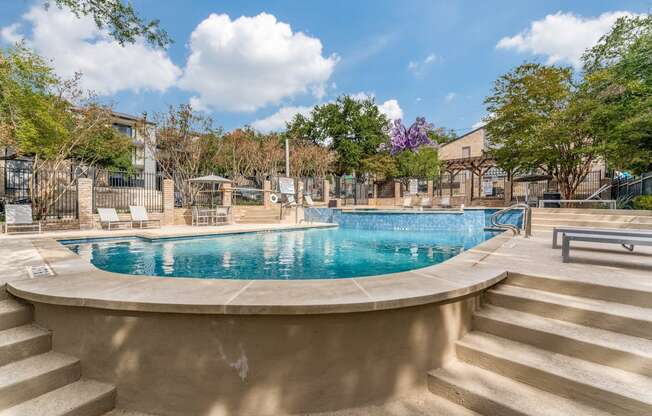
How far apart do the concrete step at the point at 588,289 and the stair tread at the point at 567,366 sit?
0.81 metres

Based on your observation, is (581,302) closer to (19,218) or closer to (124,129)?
(19,218)

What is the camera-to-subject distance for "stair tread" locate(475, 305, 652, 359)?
2.23 m

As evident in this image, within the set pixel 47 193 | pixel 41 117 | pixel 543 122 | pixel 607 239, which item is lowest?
pixel 607 239

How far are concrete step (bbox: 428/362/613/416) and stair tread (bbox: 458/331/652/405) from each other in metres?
0.16

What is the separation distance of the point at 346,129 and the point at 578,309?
102ft

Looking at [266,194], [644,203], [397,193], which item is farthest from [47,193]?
[397,193]

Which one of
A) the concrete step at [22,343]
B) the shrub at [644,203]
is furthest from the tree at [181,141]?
the shrub at [644,203]

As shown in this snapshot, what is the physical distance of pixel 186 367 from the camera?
2086 mm

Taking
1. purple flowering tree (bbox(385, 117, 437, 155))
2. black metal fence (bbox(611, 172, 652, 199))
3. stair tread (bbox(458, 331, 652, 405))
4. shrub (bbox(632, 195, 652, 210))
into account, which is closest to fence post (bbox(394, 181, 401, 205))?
purple flowering tree (bbox(385, 117, 437, 155))

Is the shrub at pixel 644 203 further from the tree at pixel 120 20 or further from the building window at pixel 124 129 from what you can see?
the building window at pixel 124 129

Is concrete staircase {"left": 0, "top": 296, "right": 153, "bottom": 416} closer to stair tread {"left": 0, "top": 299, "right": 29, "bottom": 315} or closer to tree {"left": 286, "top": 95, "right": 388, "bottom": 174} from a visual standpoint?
stair tread {"left": 0, "top": 299, "right": 29, "bottom": 315}

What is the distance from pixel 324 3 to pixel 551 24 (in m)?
12.9

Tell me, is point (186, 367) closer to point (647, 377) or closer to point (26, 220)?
point (647, 377)

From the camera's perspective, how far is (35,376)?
81.3 inches
